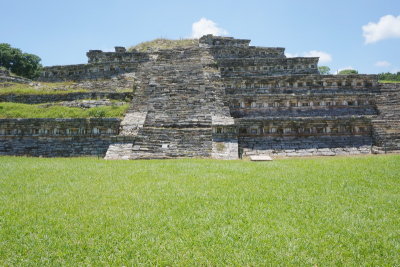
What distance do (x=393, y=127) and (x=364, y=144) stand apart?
1669 millimetres

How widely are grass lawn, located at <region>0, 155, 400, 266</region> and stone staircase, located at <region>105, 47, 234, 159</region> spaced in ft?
13.2

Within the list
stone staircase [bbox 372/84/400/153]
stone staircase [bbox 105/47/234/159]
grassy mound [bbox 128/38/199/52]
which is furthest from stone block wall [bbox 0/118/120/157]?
grassy mound [bbox 128/38/199/52]

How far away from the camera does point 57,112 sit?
14.7m

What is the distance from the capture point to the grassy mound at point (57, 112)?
14.5m

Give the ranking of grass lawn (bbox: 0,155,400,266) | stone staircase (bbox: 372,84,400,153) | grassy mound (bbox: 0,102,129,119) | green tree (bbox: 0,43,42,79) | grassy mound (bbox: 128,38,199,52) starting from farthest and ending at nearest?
1. green tree (bbox: 0,43,42,79)
2. grassy mound (bbox: 128,38,199,52)
3. grassy mound (bbox: 0,102,129,119)
4. stone staircase (bbox: 372,84,400,153)
5. grass lawn (bbox: 0,155,400,266)

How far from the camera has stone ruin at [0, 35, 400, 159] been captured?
1203cm

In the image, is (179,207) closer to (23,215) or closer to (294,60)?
(23,215)

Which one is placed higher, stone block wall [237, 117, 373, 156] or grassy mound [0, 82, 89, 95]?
grassy mound [0, 82, 89, 95]

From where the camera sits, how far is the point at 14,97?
57.2ft

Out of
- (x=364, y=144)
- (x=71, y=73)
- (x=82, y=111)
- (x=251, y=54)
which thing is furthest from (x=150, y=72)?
(x=364, y=144)

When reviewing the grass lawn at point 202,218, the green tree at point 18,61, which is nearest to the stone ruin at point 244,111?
the grass lawn at point 202,218

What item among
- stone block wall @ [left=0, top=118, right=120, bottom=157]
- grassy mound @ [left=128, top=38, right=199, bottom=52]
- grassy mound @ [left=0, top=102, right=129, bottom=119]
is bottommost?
stone block wall @ [left=0, top=118, right=120, bottom=157]

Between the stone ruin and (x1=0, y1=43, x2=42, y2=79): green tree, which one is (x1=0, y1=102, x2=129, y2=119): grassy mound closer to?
the stone ruin

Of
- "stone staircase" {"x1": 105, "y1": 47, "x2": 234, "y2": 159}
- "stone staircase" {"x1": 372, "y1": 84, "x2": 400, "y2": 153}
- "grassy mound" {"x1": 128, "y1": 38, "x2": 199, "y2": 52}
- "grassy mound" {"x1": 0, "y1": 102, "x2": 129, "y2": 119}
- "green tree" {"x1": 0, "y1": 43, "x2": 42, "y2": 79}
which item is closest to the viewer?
"stone staircase" {"x1": 372, "y1": 84, "x2": 400, "y2": 153}
